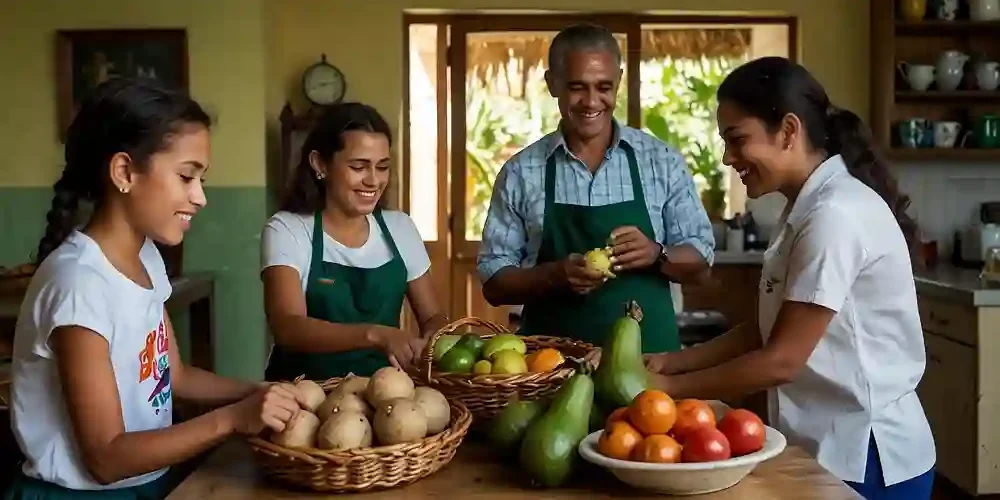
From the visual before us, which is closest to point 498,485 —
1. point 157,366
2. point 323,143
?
point 157,366

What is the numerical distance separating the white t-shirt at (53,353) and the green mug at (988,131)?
3.93m

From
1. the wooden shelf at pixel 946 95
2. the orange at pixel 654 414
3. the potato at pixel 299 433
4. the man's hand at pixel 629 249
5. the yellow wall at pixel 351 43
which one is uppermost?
the yellow wall at pixel 351 43

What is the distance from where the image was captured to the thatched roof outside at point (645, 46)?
4.91 meters

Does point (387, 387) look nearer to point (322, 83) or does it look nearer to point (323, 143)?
point (323, 143)

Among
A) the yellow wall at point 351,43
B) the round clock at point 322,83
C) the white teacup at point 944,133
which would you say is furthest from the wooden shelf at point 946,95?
the round clock at point 322,83

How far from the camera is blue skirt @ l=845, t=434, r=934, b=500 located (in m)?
1.62

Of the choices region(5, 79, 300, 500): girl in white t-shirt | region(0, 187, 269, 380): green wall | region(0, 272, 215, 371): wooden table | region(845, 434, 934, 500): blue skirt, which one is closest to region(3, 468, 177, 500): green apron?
region(5, 79, 300, 500): girl in white t-shirt

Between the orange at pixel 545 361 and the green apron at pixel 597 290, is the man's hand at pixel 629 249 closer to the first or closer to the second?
the green apron at pixel 597 290

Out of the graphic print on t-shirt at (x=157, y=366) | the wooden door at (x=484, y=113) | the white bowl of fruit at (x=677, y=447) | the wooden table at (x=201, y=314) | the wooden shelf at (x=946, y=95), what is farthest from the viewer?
the wooden door at (x=484, y=113)

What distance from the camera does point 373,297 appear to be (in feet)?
7.03

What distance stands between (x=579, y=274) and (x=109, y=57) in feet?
9.57

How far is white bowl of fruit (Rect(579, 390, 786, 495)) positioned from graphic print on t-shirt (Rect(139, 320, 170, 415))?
64 cm

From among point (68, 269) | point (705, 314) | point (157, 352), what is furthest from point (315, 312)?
→ point (705, 314)

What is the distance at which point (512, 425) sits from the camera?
4.74 ft
